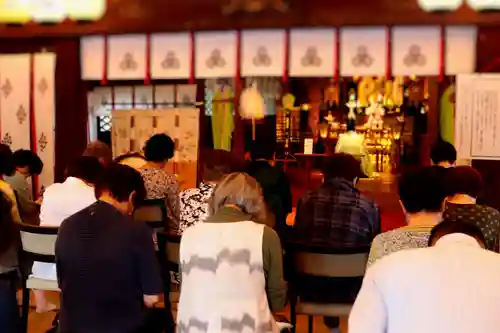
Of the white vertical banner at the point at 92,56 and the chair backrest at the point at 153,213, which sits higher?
the white vertical banner at the point at 92,56

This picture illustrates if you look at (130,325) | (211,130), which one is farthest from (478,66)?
(130,325)

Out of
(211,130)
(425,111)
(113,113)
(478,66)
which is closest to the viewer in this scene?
(478,66)

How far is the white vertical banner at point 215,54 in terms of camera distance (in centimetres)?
632

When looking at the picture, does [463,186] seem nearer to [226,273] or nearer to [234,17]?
[226,273]

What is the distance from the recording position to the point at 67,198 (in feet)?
13.9

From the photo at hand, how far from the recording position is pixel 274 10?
20.4 feet

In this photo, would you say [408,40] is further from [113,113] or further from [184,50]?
[113,113]

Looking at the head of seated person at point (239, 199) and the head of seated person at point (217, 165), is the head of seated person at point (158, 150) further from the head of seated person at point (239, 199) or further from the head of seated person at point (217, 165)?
the head of seated person at point (239, 199)

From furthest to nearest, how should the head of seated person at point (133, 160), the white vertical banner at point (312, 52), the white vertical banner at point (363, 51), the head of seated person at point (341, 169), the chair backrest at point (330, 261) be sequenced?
1. the white vertical banner at point (312, 52)
2. the white vertical banner at point (363, 51)
3. the head of seated person at point (133, 160)
4. the head of seated person at point (341, 169)
5. the chair backrest at point (330, 261)

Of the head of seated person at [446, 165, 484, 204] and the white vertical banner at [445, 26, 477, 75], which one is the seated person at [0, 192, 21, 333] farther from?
the white vertical banner at [445, 26, 477, 75]

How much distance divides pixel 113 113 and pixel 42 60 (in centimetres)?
96

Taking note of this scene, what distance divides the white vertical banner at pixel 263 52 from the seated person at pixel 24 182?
2107 millimetres

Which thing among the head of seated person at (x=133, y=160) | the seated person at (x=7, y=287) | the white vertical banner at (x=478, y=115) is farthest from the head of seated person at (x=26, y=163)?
the white vertical banner at (x=478, y=115)

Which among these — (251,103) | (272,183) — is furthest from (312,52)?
(251,103)
